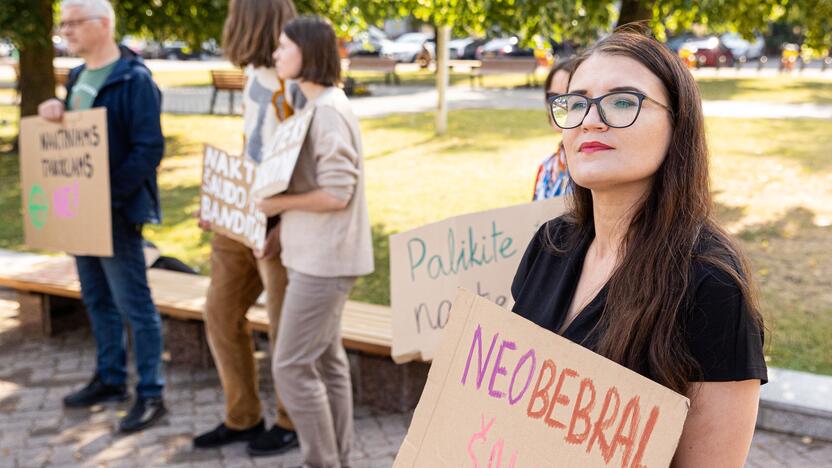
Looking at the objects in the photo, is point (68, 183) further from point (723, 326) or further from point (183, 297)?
point (723, 326)

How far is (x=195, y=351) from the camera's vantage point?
599 centimetres

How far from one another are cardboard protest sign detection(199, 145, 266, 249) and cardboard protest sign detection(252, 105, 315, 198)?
21 cm

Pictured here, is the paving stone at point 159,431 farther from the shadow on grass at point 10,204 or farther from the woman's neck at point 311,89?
the shadow on grass at point 10,204

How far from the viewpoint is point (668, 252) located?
176 centimetres

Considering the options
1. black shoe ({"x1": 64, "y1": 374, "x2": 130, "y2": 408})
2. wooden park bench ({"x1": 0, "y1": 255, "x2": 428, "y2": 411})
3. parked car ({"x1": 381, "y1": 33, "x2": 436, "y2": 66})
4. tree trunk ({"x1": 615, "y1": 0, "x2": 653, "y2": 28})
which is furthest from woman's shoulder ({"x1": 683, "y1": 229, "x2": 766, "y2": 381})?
parked car ({"x1": 381, "y1": 33, "x2": 436, "y2": 66})

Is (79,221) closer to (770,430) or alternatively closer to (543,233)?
(543,233)

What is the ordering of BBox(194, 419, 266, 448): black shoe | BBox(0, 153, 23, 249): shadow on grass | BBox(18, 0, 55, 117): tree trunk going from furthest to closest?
BBox(18, 0, 55, 117): tree trunk
BBox(0, 153, 23, 249): shadow on grass
BBox(194, 419, 266, 448): black shoe

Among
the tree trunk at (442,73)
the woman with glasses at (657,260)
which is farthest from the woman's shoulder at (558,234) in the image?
the tree trunk at (442,73)

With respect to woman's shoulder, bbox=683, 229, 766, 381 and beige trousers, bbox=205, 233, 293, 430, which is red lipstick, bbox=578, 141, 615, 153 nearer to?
woman's shoulder, bbox=683, 229, 766, 381

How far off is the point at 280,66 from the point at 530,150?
34.4 feet

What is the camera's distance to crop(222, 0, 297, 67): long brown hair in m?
4.16

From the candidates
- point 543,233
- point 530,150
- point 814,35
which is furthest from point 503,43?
point 543,233

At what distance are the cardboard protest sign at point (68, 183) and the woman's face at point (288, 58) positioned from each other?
1.30 metres

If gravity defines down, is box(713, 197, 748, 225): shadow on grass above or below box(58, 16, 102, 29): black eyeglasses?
below
